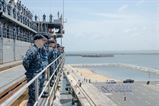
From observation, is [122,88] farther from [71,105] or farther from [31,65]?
[31,65]

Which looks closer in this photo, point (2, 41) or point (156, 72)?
point (2, 41)

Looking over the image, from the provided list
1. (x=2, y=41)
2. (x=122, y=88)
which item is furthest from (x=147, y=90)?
(x=2, y=41)

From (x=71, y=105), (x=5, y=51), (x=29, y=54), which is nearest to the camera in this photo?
(x=29, y=54)

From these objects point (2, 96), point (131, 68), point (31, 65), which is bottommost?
point (131, 68)

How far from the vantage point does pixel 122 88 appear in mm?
62469

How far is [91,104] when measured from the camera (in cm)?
4131

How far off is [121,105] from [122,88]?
1972cm

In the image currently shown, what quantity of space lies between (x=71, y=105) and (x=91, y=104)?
6.77 m

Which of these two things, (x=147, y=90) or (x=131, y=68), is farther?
(x=131, y=68)

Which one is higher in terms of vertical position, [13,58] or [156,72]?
[13,58]

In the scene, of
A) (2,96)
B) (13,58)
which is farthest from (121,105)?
(2,96)

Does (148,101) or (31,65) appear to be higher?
(31,65)

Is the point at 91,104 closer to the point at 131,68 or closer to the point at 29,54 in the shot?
the point at 29,54

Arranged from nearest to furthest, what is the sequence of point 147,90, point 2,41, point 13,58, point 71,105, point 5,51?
point 2,41 < point 5,51 < point 13,58 < point 71,105 < point 147,90
